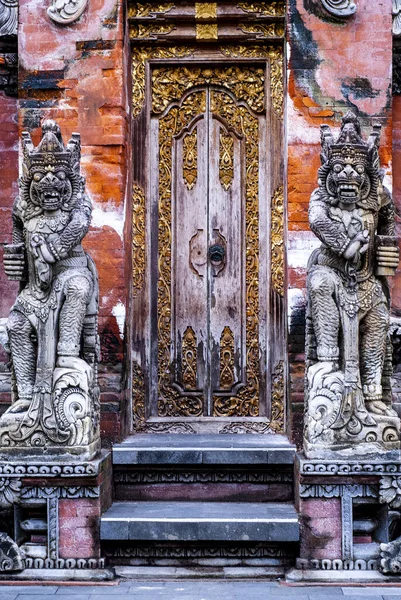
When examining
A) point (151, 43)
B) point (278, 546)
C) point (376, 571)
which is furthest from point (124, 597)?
point (151, 43)

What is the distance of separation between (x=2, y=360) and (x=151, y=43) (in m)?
3.18

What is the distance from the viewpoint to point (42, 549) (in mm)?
7012

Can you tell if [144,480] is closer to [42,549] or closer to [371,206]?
[42,549]

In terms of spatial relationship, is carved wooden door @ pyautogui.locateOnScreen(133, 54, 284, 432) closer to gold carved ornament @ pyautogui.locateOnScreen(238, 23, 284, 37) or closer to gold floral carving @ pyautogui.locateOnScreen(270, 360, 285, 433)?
gold floral carving @ pyautogui.locateOnScreen(270, 360, 285, 433)

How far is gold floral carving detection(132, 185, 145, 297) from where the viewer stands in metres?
8.82

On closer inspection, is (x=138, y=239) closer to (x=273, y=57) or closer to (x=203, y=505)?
(x=273, y=57)

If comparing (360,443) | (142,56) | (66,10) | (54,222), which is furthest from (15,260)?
(360,443)

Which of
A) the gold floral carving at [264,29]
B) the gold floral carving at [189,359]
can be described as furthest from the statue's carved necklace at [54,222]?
the gold floral carving at [264,29]

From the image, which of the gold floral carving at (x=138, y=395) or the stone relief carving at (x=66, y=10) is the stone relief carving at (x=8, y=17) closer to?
the stone relief carving at (x=66, y=10)

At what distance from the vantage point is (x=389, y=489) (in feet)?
22.8

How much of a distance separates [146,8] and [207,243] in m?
2.19

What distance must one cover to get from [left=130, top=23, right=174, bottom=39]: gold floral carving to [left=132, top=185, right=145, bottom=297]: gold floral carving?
1370mm

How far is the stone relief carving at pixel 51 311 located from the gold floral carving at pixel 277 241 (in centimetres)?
206

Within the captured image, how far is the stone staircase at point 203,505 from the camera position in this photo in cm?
711
